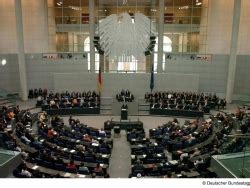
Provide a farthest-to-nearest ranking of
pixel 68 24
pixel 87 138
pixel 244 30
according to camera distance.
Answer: pixel 68 24, pixel 244 30, pixel 87 138

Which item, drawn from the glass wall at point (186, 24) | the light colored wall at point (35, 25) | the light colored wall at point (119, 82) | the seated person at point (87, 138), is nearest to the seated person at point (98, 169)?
the seated person at point (87, 138)

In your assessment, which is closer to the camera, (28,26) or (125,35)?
(125,35)

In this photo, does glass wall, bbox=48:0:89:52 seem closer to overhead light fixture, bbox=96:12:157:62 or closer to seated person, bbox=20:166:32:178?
overhead light fixture, bbox=96:12:157:62

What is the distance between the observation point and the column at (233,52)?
25.9m

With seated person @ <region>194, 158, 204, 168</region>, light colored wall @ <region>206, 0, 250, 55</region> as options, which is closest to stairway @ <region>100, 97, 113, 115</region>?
light colored wall @ <region>206, 0, 250, 55</region>

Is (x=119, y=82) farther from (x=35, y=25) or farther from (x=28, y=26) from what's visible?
(x=28, y=26)

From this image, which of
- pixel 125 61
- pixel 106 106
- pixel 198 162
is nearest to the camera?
pixel 198 162

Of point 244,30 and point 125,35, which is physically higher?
point 244,30

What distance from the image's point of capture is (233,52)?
26.7 m

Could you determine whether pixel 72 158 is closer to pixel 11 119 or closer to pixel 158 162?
pixel 158 162

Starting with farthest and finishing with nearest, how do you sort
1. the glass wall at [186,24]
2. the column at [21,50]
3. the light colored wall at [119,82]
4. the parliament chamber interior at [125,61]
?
the glass wall at [186,24] → the light colored wall at [119,82] → the column at [21,50] → the parliament chamber interior at [125,61]

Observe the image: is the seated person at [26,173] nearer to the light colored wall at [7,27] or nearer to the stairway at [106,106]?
the stairway at [106,106]

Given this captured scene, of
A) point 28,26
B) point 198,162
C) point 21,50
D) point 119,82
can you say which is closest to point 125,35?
point 119,82

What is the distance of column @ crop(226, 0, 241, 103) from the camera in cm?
2592
